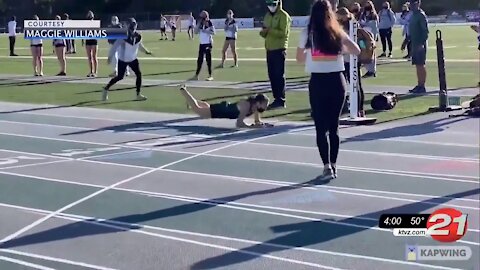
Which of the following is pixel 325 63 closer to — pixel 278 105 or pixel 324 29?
pixel 324 29

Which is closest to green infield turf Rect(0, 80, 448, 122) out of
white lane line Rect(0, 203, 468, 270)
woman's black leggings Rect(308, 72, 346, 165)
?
woman's black leggings Rect(308, 72, 346, 165)

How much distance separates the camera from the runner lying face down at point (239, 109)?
45.5 ft

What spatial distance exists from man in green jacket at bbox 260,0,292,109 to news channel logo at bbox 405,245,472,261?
975 cm

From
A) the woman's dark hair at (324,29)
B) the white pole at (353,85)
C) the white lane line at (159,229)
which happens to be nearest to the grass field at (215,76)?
the white pole at (353,85)

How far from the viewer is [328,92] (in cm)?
955

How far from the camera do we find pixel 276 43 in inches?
648

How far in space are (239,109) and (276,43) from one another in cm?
273

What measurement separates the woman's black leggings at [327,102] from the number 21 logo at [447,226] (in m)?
2.14

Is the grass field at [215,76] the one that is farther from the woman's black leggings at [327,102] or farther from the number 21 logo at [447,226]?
the number 21 logo at [447,226]

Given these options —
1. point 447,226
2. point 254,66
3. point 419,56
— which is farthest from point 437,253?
point 254,66

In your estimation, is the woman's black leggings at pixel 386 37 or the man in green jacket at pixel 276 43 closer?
the man in green jacket at pixel 276 43

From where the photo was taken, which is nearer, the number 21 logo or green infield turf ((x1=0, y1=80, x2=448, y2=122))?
the number 21 logo

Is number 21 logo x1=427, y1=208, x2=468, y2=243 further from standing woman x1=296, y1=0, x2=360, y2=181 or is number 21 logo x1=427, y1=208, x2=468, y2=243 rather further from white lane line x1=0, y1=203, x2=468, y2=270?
standing woman x1=296, y1=0, x2=360, y2=181

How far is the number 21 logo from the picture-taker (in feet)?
21.9
